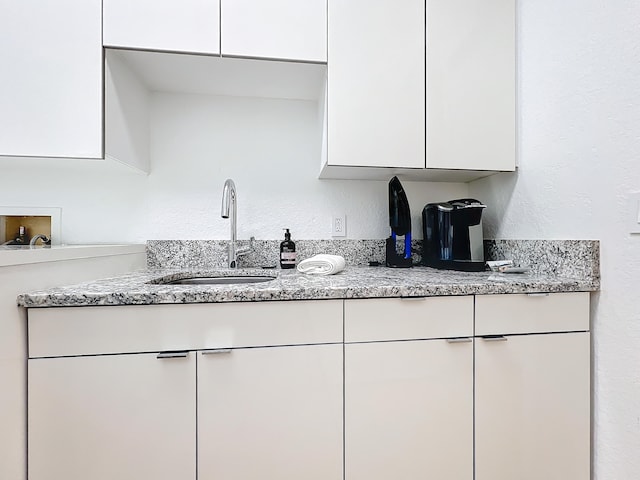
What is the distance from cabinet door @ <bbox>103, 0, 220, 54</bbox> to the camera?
3.78 feet

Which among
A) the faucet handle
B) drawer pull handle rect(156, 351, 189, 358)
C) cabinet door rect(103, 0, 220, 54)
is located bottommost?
drawer pull handle rect(156, 351, 189, 358)

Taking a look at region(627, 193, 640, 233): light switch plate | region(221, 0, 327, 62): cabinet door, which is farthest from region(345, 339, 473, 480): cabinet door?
region(221, 0, 327, 62): cabinet door

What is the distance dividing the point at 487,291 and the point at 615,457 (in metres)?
0.63

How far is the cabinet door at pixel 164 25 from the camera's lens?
115cm

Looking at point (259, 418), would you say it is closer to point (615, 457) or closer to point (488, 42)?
point (615, 457)

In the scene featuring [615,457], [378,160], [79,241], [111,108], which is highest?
[111,108]

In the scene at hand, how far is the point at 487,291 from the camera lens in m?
1.02

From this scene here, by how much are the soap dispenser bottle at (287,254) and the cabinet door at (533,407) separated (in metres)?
0.82

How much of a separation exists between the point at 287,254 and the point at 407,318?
69cm

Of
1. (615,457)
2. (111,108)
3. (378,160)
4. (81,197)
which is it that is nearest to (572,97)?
(378,160)

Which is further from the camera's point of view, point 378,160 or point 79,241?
point 79,241

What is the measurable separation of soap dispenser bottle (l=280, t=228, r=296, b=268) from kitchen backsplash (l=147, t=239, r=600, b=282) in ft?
0.25

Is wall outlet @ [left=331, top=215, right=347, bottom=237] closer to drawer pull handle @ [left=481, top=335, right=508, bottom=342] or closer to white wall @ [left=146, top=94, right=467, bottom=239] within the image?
white wall @ [left=146, top=94, right=467, bottom=239]

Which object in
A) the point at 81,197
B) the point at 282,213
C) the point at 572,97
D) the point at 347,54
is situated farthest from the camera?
the point at 282,213
